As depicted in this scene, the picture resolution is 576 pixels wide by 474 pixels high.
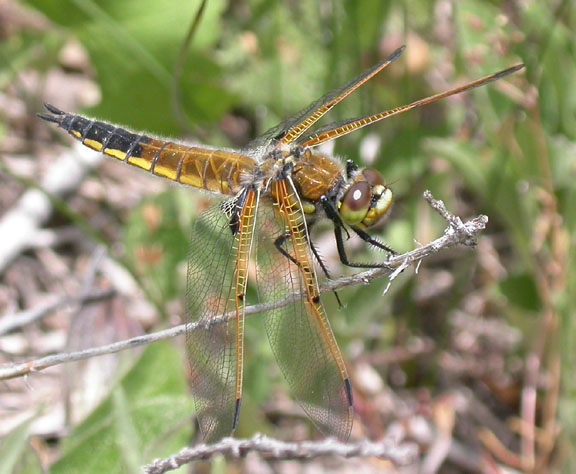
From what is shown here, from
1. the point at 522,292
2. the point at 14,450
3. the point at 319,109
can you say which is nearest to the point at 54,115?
the point at 319,109

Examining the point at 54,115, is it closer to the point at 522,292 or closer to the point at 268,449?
the point at 268,449

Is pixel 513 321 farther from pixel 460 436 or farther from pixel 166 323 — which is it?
pixel 166 323

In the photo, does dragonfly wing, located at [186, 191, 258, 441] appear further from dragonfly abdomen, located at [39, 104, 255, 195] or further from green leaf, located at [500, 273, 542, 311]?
green leaf, located at [500, 273, 542, 311]

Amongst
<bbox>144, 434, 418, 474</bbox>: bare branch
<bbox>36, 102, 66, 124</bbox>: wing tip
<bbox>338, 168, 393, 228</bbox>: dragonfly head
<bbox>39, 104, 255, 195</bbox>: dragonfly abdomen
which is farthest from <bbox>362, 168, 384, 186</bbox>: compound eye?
<bbox>36, 102, 66, 124</bbox>: wing tip

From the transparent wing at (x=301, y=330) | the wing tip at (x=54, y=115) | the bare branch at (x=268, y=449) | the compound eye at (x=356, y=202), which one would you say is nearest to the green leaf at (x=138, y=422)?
the bare branch at (x=268, y=449)

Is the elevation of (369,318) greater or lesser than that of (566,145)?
lesser

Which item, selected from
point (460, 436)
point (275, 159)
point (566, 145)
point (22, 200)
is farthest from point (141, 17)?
point (460, 436)
